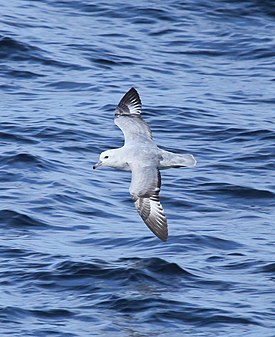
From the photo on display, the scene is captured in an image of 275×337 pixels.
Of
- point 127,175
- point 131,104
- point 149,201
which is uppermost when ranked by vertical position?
point 131,104

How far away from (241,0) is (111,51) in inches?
127

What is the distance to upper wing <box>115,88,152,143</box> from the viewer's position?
1249cm

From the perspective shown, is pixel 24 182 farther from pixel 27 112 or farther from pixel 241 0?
pixel 241 0

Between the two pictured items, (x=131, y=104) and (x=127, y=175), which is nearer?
(x=131, y=104)

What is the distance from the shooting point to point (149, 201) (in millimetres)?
11234

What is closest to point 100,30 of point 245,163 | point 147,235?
point 245,163

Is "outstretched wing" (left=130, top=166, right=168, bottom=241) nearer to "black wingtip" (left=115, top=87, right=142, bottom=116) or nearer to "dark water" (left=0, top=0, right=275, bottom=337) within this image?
"dark water" (left=0, top=0, right=275, bottom=337)

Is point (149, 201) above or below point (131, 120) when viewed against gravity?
below

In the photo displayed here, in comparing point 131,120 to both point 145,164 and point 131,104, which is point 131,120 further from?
point 145,164

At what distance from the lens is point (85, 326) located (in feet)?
33.4

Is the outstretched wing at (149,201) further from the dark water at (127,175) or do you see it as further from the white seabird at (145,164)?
the dark water at (127,175)

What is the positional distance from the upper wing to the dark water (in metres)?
0.96

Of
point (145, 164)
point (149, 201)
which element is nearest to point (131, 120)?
point (145, 164)

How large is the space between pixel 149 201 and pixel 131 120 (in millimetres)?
1829
